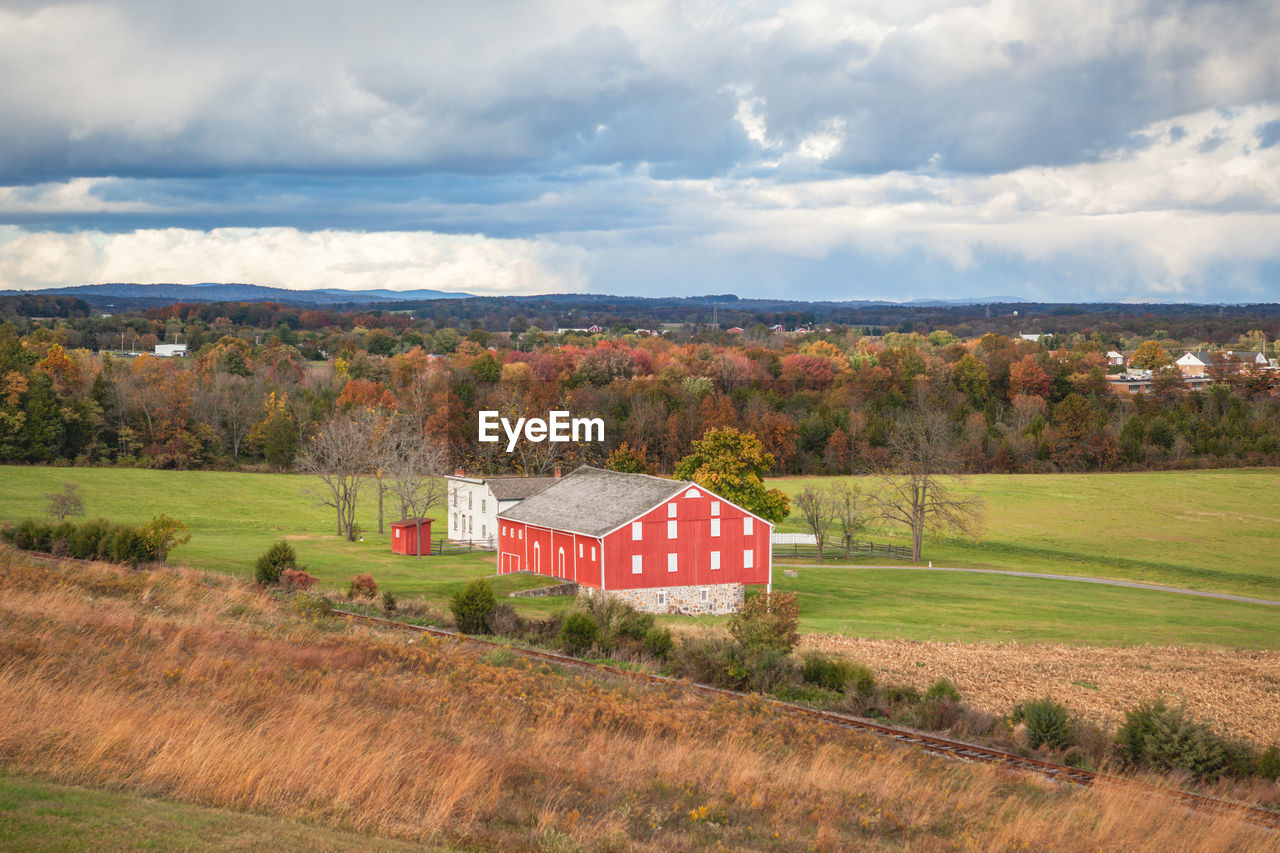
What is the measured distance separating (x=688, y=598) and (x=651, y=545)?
3344 mm

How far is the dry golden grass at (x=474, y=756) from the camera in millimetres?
11461

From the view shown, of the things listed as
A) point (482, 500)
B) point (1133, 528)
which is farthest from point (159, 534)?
point (1133, 528)

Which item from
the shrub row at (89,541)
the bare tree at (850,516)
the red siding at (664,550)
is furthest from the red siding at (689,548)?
the bare tree at (850,516)

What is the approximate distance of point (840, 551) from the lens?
7112 centimetres

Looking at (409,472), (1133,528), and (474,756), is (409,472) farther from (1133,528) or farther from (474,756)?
(474,756)

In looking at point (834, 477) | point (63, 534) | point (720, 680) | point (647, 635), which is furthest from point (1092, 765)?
point (834, 477)

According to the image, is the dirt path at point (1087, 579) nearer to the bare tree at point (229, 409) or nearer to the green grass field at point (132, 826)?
the green grass field at point (132, 826)

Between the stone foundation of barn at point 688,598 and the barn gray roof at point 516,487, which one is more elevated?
the barn gray roof at point 516,487

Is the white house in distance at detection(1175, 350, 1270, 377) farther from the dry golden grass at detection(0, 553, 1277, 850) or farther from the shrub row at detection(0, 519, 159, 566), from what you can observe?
the dry golden grass at detection(0, 553, 1277, 850)

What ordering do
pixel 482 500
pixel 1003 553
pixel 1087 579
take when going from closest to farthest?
1. pixel 1087 579
2. pixel 482 500
3. pixel 1003 553

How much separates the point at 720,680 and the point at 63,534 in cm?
2845

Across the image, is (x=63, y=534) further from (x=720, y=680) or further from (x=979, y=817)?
(x=979, y=817)

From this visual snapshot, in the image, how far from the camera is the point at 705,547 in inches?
1916

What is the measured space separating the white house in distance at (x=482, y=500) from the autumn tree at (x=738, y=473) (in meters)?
9.10
